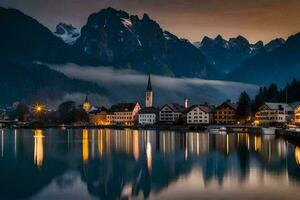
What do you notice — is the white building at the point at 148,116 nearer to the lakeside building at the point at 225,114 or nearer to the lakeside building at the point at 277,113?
the lakeside building at the point at 225,114

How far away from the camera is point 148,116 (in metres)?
180

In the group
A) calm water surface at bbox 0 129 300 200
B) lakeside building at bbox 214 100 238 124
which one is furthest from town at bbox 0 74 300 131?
calm water surface at bbox 0 129 300 200

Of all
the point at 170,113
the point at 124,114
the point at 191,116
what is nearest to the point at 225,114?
the point at 191,116

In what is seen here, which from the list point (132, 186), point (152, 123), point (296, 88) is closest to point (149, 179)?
point (132, 186)

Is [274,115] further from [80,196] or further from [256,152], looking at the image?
[80,196]

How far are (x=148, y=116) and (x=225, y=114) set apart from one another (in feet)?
115

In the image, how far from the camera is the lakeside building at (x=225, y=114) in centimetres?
15050

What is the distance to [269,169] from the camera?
39.9 metres

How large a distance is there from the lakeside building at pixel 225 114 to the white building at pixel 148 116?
28993 mm

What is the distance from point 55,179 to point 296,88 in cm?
11385

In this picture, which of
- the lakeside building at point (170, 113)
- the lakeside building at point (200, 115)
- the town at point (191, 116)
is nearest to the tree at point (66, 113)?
the town at point (191, 116)

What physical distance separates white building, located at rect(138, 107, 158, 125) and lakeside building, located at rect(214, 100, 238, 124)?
2899 centimetres

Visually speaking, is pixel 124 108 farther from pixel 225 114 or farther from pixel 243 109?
pixel 243 109

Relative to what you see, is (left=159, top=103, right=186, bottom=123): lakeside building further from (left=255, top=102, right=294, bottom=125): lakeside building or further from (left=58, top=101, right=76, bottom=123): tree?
(left=255, top=102, right=294, bottom=125): lakeside building
